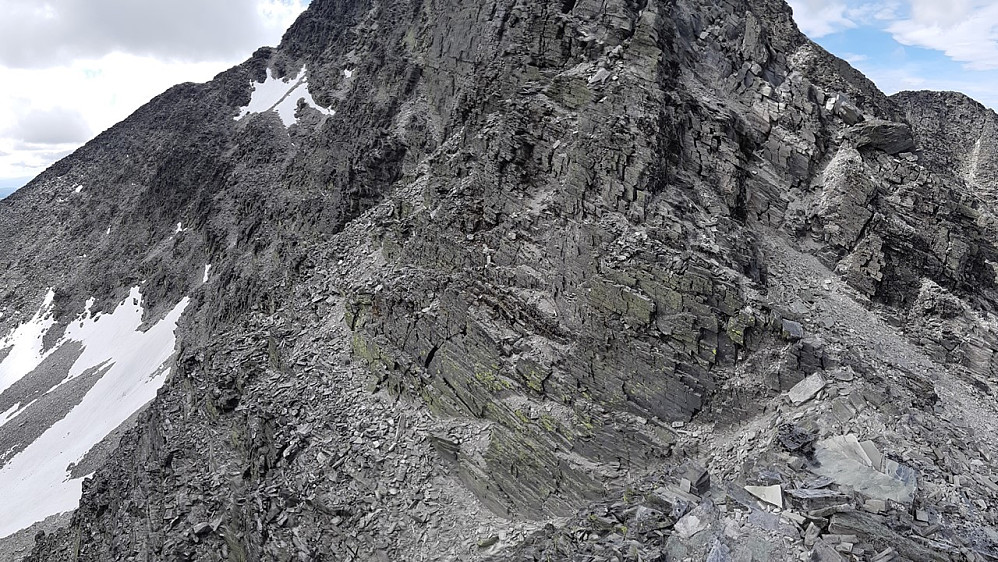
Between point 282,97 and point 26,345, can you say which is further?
point 282,97

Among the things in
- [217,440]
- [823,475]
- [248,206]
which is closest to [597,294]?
[823,475]

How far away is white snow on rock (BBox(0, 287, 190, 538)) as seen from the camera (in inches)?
1925

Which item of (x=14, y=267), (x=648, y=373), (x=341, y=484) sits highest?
(x=14, y=267)

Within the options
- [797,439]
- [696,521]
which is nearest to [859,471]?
[797,439]

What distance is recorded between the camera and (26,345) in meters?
76.0

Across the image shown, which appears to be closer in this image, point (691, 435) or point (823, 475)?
point (823, 475)

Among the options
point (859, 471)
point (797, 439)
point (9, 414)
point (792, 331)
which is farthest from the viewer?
point (9, 414)

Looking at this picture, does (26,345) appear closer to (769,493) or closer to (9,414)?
(9,414)

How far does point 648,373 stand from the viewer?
23.1 m

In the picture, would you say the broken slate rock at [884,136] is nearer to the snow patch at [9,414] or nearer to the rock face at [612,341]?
the rock face at [612,341]

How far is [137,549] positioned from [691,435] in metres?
27.9

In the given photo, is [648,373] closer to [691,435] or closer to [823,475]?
[691,435]

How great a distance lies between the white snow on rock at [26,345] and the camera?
7172 centimetres

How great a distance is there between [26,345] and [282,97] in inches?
1830
